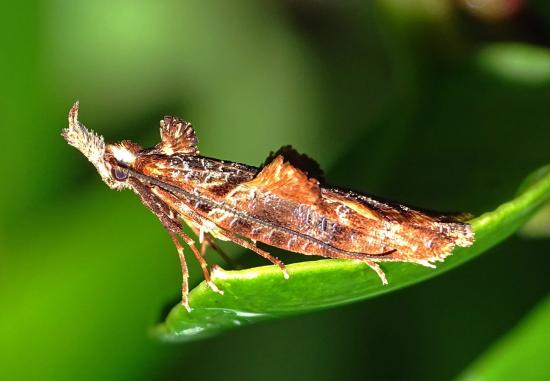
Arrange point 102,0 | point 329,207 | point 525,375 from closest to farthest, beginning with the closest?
1. point 525,375
2. point 329,207
3. point 102,0

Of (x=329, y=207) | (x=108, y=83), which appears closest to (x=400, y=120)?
(x=329, y=207)

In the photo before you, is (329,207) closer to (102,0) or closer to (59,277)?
(59,277)

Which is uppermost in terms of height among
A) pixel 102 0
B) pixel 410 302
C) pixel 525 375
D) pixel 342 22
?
pixel 342 22

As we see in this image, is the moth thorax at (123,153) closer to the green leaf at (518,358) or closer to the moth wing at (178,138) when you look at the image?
the moth wing at (178,138)

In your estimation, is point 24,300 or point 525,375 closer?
point 525,375

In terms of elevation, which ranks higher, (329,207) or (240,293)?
(329,207)

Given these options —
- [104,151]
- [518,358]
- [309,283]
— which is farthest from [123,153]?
[518,358]
